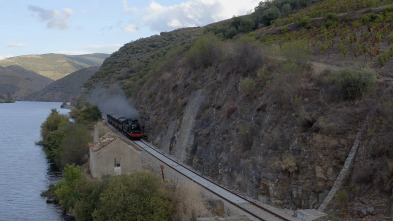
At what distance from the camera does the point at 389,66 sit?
2384cm

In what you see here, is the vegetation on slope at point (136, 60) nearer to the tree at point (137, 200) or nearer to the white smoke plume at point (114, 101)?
the white smoke plume at point (114, 101)

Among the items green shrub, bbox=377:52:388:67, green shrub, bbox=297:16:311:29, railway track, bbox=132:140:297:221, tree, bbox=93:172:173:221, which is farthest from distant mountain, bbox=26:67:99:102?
green shrub, bbox=377:52:388:67

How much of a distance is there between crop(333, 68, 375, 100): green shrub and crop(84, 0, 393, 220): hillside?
0.17 ft

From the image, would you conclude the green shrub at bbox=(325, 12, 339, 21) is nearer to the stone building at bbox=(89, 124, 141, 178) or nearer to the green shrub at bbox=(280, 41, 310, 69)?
the green shrub at bbox=(280, 41, 310, 69)

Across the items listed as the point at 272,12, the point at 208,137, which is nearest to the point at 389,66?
the point at 208,137

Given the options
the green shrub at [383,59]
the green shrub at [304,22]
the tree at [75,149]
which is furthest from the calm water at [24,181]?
the green shrub at [304,22]

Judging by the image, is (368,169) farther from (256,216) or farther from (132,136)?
(132,136)

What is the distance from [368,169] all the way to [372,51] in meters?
14.6

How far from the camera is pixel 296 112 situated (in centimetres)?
2177

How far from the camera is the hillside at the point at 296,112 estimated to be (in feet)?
57.3

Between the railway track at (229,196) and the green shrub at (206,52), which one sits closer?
the railway track at (229,196)

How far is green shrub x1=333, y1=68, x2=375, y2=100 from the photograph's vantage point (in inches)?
791

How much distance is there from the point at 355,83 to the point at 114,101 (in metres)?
54.4

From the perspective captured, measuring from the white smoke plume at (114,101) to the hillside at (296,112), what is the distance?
36.2 feet
